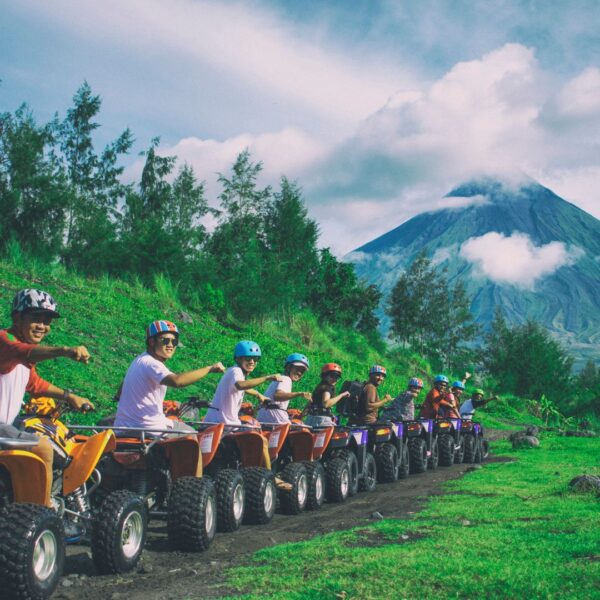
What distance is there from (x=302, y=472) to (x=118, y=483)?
3495 millimetres

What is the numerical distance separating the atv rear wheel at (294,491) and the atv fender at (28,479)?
506cm

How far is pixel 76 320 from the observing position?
22984mm

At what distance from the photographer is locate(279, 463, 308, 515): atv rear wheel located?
10.3 meters

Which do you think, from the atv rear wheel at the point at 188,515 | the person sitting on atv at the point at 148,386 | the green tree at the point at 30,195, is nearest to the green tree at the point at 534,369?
the green tree at the point at 30,195

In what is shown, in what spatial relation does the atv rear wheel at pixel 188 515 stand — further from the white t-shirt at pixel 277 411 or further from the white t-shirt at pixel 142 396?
the white t-shirt at pixel 277 411

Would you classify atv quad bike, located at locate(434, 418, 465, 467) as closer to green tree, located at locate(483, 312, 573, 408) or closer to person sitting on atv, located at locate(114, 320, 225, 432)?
person sitting on atv, located at locate(114, 320, 225, 432)

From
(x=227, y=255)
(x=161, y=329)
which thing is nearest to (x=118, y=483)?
(x=161, y=329)

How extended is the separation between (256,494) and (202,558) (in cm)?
191

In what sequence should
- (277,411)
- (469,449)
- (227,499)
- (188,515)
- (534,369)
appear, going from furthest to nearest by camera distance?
1. (534,369)
2. (469,449)
3. (277,411)
4. (227,499)
5. (188,515)

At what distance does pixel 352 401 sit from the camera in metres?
14.4

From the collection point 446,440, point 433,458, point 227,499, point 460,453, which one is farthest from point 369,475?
point 460,453

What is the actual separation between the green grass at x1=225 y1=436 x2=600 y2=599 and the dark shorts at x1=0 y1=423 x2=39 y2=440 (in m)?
1.91

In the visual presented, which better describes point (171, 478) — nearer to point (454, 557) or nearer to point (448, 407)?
point (454, 557)

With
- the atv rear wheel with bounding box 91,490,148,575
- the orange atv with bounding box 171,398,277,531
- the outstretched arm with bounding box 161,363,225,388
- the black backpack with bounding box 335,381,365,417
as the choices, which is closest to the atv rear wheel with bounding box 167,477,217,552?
the orange atv with bounding box 171,398,277,531
